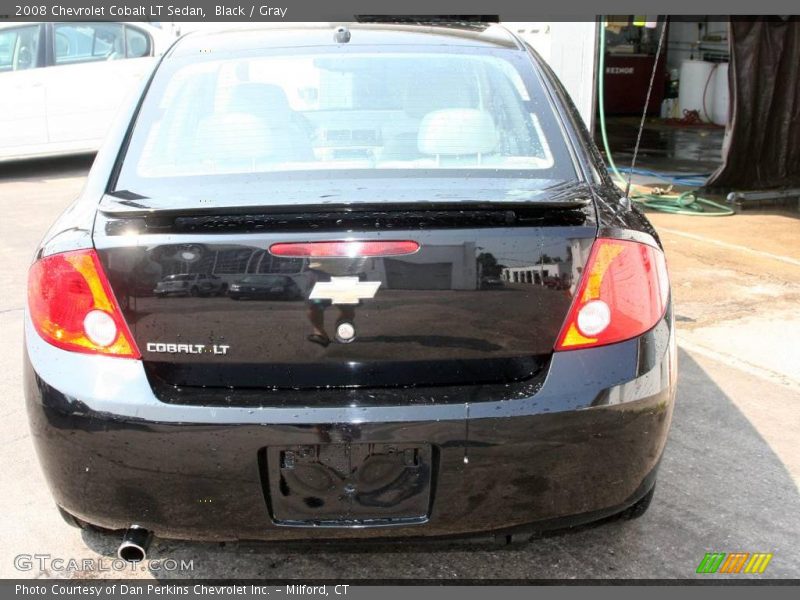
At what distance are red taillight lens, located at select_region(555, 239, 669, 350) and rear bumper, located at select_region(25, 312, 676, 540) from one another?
4 cm

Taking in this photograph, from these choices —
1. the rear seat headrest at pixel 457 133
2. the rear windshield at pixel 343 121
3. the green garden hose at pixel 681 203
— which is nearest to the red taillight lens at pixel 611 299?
the rear windshield at pixel 343 121

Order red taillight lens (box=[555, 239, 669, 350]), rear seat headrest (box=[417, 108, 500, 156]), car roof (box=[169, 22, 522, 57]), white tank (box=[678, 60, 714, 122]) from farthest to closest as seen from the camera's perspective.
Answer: white tank (box=[678, 60, 714, 122]), car roof (box=[169, 22, 522, 57]), rear seat headrest (box=[417, 108, 500, 156]), red taillight lens (box=[555, 239, 669, 350])

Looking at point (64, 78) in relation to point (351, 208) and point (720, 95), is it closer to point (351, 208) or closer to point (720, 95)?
point (351, 208)

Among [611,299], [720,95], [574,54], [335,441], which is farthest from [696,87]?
[335,441]

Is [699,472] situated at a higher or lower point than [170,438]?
lower

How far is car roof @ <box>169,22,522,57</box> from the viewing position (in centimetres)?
329

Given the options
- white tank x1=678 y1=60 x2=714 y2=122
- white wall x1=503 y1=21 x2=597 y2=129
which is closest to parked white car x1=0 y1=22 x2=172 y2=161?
white wall x1=503 y1=21 x2=597 y2=129

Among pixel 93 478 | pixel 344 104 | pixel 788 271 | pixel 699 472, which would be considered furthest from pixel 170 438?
pixel 788 271

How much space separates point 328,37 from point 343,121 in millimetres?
542

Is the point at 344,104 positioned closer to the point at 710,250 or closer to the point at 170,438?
the point at 170,438

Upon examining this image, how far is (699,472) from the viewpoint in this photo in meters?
3.47

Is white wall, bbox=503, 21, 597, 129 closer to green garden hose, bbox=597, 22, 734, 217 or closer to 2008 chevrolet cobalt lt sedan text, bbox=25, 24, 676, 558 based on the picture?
green garden hose, bbox=597, 22, 734, 217

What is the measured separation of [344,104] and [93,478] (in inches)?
58.1

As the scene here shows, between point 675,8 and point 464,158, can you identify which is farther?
point 675,8
